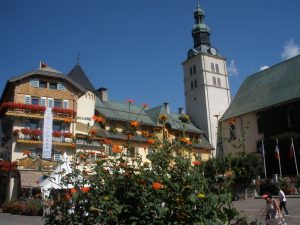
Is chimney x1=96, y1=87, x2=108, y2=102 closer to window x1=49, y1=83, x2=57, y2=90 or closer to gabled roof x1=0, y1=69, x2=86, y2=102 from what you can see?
gabled roof x1=0, y1=69, x2=86, y2=102

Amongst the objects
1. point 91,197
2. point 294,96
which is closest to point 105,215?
point 91,197

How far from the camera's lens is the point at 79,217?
558 centimetres

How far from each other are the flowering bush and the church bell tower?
162 ft

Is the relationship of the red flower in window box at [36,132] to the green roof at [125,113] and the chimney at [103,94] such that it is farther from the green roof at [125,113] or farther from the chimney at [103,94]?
the chimney at [103,94]

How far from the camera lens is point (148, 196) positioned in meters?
5.27

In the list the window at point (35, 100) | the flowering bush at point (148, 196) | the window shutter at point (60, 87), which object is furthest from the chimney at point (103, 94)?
the flowering bush at point (148, 196)

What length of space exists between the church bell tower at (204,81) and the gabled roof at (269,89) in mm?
3935

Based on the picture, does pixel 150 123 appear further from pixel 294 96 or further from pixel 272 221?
pixel 272 221

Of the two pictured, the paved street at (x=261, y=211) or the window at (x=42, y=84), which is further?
the window at (x=42, y=84)

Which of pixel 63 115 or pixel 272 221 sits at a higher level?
pixel 63 115

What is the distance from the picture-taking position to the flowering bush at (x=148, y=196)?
4.95 m

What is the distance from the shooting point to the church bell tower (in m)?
57.8

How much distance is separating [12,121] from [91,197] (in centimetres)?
3010

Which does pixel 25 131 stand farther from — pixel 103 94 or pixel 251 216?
pixel 251 216
